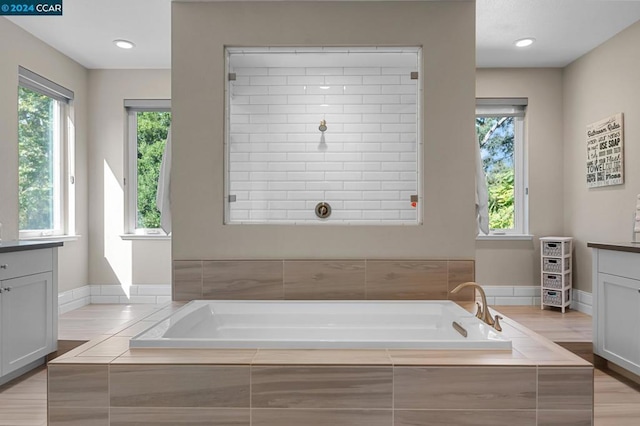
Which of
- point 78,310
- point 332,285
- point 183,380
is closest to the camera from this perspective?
point 183,380

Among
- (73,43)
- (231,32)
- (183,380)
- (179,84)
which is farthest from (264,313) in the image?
(73,43)

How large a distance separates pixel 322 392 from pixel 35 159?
361cm

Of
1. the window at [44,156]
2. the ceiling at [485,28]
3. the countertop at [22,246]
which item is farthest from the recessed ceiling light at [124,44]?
the countertop at [22,246]

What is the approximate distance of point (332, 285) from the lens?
2.78 meters

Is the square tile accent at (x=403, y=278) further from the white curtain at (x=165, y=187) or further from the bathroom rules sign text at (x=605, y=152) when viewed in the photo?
the bathroom rules sign text at (x=605, y=152)

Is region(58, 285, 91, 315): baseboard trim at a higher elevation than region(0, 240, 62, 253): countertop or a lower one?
lower

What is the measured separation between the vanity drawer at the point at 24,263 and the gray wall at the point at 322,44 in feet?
3.02

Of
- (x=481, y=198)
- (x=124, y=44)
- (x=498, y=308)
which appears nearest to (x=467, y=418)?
(x=481, y=198)

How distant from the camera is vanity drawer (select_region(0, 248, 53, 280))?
2711mm

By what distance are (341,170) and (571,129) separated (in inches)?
112

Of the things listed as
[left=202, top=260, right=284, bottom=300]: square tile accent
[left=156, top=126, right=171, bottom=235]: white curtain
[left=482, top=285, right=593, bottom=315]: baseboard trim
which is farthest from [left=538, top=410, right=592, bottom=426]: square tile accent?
[left=482, top=285, right=593, bottom=315]: baseboard trim

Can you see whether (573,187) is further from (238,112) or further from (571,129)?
(238,112)

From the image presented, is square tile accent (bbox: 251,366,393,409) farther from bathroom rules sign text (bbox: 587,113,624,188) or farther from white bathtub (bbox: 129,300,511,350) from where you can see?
bathroom rules sign text (bbox: 587,113,624,188)

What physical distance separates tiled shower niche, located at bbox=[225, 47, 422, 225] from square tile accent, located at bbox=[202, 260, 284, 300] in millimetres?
264
